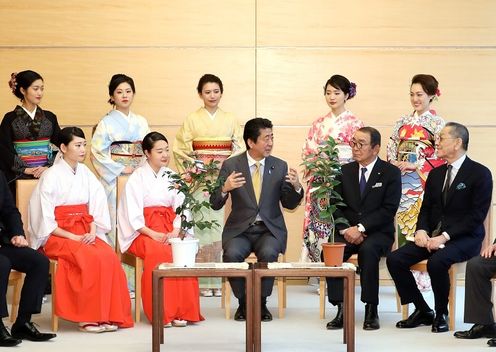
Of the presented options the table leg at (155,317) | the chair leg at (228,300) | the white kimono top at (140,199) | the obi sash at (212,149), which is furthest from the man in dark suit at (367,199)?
the table leg at (155,317)

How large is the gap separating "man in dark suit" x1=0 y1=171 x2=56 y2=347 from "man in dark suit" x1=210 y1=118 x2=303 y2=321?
1.21 metres

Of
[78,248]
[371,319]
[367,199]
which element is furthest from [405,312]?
[78,248]

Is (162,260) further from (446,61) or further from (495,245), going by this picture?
(446,61)

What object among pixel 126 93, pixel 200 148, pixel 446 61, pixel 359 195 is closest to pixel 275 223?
pixel 359 195

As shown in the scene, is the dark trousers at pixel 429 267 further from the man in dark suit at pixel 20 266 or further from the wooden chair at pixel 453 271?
the man in dark suit at pixel 20 266

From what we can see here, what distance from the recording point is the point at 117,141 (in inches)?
272

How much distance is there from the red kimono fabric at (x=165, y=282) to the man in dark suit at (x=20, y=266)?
2.37ft

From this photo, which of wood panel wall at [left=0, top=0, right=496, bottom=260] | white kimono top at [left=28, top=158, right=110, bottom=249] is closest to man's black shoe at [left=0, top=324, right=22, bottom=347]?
white kimono top at [left=28, top=158, right=110, bottom=249]

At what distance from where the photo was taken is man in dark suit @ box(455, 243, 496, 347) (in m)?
5.34

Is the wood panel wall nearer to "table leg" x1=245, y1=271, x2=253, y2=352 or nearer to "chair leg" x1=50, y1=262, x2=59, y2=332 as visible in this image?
"chair leg" x1=50, y1=262, x2=59, y2=332

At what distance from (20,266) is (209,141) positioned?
2002mm

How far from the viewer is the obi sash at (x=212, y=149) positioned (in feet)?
22.9

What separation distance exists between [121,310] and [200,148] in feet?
5.56

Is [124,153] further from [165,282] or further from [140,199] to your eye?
[165,282]
